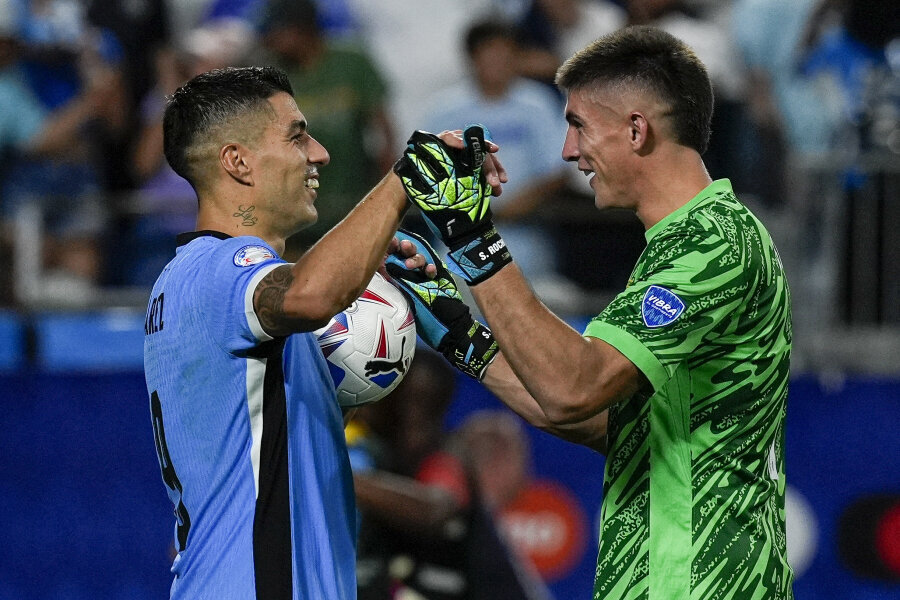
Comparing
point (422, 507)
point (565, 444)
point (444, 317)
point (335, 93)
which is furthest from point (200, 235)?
point (335, 93)

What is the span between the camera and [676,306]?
3.33m

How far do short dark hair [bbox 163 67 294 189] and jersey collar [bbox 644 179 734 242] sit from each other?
46.2 inches

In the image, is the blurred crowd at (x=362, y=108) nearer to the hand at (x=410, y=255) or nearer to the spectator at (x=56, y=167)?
the spectator at (x=56, y=167)

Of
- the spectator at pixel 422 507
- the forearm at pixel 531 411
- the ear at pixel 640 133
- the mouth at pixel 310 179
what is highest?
the ear at pixel 640 133

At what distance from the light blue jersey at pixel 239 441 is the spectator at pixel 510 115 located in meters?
4.30

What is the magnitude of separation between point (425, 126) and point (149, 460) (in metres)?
2.93

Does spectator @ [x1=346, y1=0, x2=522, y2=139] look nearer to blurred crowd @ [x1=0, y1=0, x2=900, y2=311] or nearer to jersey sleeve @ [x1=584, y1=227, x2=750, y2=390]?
blurred crowd @ [x1=0, y1=0, x2=900, y2=311]

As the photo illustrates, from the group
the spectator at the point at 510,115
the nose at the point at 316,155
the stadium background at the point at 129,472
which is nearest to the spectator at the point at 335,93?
the spectator at the point at 510,115

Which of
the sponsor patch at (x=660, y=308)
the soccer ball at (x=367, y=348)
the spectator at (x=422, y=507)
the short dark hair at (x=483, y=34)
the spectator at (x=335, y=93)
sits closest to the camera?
the sponsor patch at (x=660, y=308)

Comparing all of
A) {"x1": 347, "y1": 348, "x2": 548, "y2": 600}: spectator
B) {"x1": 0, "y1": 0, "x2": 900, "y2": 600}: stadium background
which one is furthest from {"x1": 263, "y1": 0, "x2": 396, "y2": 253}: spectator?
{"x1": 347, "y1": 348, "x2": 548, "y2": 600}: spectator

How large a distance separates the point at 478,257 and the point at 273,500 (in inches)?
33.2

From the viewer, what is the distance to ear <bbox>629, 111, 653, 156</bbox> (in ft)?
11.9

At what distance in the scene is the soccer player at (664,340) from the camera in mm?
3336

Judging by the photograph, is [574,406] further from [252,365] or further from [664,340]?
[252,365]
